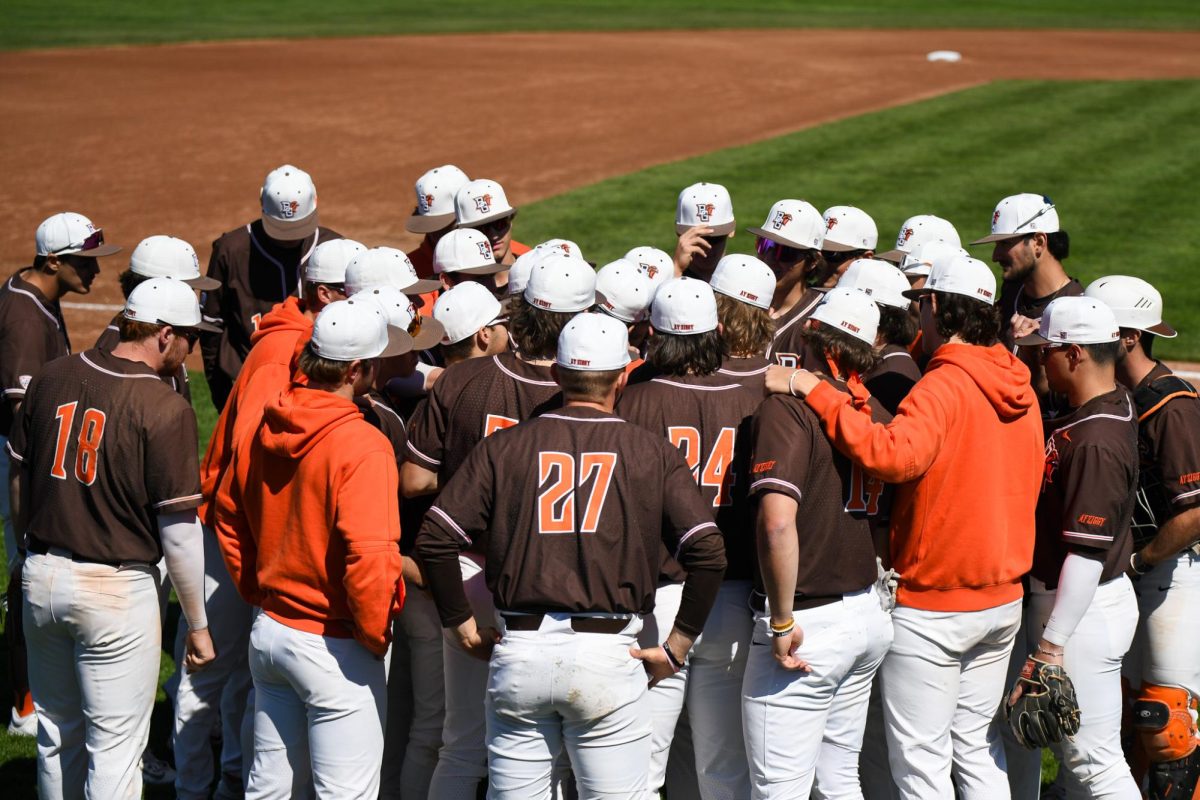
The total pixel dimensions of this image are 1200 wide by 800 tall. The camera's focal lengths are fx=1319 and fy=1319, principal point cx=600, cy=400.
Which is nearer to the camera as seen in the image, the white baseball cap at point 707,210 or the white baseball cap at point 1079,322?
the white baseball cap at point 1079,322

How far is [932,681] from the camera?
441 cm

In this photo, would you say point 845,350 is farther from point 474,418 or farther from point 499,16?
point 499,16

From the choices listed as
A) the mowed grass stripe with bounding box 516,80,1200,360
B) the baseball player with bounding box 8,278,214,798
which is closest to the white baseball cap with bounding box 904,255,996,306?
the baseball player with bounding box 8,278,214,798

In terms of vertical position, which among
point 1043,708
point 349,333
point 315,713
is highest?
point 349,333

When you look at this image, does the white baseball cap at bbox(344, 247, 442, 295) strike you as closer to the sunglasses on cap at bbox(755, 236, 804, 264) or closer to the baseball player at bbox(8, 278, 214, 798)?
the baseball player at bbox(8, 278, 214, 798)

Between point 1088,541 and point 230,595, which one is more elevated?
point 1088,541

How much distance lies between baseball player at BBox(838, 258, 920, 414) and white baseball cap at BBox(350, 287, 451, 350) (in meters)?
1.55

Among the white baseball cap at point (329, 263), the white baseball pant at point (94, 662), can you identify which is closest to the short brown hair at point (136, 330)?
the white baseball pant at point (94, 662)

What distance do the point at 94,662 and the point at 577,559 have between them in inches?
70.4

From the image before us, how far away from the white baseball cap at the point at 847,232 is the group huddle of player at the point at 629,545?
1.10 metres

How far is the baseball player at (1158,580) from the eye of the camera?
15.8 ft

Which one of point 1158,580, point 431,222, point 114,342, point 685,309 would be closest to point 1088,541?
point 1158,580

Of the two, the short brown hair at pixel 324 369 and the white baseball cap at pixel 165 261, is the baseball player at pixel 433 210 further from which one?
the short brown hair at pixel 324 369

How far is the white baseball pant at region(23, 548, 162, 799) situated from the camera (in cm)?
444
